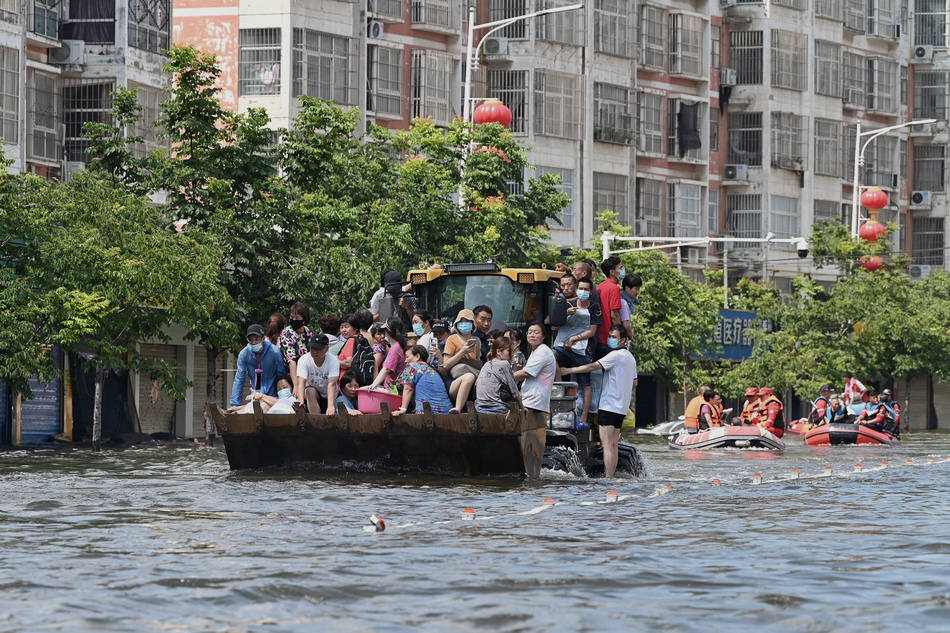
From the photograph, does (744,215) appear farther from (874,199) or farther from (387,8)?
(387,8)

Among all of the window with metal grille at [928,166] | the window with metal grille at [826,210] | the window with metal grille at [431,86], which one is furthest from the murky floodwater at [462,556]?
the window with metal grille at [928,166]

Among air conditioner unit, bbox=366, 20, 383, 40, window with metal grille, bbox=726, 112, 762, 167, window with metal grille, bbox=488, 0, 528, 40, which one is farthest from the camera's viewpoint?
window with metal grille, bbox=726, 112, 762, 167

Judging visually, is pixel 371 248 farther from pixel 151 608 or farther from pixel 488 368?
pixel 151 608

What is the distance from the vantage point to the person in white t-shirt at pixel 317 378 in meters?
22.6

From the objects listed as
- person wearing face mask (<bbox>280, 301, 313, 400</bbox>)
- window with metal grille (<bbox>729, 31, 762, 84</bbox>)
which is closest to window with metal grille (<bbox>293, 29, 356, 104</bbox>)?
window with metal grille (<bbox>729, 31, 762, 84</bbox>)

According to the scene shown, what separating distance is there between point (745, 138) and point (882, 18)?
31.0 ft

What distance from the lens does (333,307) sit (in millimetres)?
38844

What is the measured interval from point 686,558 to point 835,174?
2386 inches

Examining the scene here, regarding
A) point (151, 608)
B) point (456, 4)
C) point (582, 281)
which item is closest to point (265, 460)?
point (582, 281)

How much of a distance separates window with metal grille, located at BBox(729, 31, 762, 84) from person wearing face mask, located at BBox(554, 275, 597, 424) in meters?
49.3

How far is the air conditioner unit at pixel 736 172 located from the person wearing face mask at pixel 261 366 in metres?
47.7

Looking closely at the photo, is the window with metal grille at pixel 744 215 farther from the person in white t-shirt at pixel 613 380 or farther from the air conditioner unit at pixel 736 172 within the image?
the person in white t-shirt at pixel 613 380

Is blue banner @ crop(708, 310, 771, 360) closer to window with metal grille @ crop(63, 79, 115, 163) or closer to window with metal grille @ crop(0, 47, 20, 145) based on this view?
window with metal grille @ crop(63, 79, 115, 163)

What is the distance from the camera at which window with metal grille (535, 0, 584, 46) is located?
200 feet
